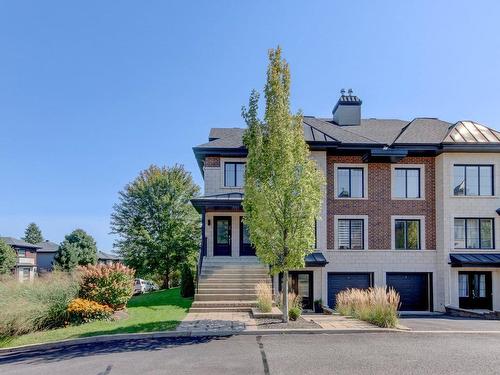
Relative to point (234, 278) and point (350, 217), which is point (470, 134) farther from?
point (234, 278)

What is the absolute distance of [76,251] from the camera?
34938 mm

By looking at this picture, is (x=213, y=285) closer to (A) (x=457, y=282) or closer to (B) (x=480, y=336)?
(B) (x=480, y=336)

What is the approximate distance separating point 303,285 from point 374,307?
739 centimetres

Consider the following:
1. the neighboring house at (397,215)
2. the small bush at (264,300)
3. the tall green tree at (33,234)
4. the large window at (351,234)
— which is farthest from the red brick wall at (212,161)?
the tall green tree at (33,234)

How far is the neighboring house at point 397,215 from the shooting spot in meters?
19.6

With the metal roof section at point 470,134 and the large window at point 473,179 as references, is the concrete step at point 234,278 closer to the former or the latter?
the large window at point 473,179

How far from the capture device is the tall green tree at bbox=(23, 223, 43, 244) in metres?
89.4

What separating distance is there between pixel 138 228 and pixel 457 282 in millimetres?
20735

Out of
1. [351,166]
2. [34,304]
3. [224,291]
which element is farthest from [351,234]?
[34,304]

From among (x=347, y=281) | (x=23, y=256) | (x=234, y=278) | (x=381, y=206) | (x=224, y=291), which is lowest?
(x=23, y=256)

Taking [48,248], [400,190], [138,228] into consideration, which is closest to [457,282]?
[400,190]

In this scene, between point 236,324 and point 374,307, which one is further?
point 374,307

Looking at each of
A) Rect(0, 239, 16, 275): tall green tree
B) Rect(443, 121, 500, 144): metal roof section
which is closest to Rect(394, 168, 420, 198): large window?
Rect(443, 121, 500, 144): metal roof section

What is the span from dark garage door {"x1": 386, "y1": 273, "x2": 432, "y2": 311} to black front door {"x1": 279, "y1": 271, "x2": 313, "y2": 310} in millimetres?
3898
